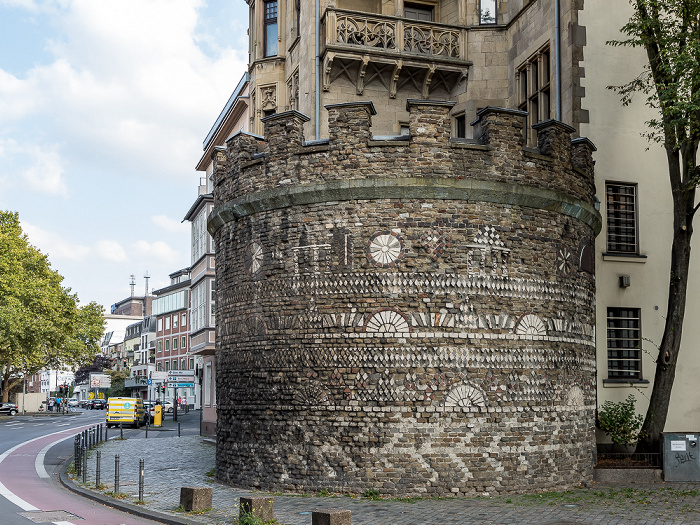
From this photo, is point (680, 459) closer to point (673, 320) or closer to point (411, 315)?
point (673, 320)

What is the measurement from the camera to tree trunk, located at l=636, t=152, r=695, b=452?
17359 mm

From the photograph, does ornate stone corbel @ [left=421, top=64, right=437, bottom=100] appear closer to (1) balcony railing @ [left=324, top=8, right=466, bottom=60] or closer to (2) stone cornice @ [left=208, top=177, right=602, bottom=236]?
(1) balcony railing @ [left=324, top=8, right=466, bottom=60]

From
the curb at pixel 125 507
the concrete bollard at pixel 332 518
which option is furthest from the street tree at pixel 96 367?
the concrete bollard at pixel 332 518

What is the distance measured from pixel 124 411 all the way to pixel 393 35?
94.7 ft

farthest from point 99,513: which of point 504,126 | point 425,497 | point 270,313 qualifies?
point 504,126

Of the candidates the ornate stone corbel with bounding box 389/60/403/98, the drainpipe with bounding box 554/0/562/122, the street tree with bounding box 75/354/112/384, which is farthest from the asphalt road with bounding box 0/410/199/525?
the street tree with bounding box 75/354/112/384

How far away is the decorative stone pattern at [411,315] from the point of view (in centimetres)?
1378

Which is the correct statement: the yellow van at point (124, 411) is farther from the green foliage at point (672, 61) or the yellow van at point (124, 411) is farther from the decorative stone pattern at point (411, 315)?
the green foliage at point (672, 61)

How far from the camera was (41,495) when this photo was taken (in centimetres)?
1611

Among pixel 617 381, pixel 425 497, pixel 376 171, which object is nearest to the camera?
pixel 425 497

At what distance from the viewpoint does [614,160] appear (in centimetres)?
1912

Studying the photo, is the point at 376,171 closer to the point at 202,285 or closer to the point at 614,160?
the point at 614,160

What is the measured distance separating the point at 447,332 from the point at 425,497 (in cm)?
293

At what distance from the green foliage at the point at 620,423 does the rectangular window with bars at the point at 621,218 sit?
12.8 ft
